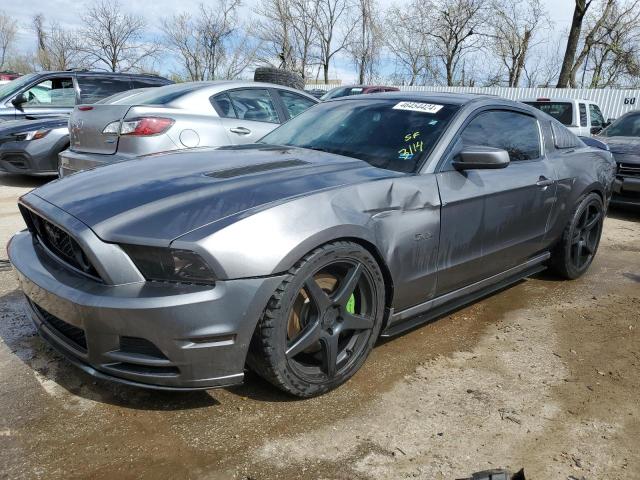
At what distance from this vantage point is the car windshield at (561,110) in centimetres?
1035

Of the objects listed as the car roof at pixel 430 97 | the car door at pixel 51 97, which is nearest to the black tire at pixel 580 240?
the car roof at pixel 430 97

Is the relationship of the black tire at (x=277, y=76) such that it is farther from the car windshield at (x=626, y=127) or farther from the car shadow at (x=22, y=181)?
the car windshield at (x=626, y=127)

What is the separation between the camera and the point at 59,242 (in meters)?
2.42

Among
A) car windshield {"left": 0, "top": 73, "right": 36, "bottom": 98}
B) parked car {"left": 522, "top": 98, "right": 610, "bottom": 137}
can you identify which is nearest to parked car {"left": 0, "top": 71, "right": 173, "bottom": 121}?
car windshield {"left": 0, "top": 73, "right": 36, "bottom": 98}

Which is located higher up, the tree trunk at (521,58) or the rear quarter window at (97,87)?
the tree trunk at (521,58)

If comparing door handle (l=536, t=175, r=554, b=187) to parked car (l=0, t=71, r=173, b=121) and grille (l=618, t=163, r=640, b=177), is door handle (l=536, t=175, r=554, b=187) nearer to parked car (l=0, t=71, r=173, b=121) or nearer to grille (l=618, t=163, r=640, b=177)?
grille (l=618, t=163, r=640, b=177)

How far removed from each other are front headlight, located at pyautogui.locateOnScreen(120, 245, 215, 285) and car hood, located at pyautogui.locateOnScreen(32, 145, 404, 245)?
0.14 feet

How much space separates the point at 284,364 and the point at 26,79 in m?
8.26

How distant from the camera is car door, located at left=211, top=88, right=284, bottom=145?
5.46 meters

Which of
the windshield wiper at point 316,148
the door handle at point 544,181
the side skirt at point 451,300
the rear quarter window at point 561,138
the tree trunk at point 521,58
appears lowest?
the side skirt at point 451,300

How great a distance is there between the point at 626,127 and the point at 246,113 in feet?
19.9

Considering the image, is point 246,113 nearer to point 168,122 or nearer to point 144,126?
point 168,122

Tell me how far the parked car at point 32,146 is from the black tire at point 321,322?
6.34m

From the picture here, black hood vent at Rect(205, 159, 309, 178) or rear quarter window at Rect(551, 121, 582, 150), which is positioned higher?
rear quarter window at Rect(551, 121, 582, 150)
